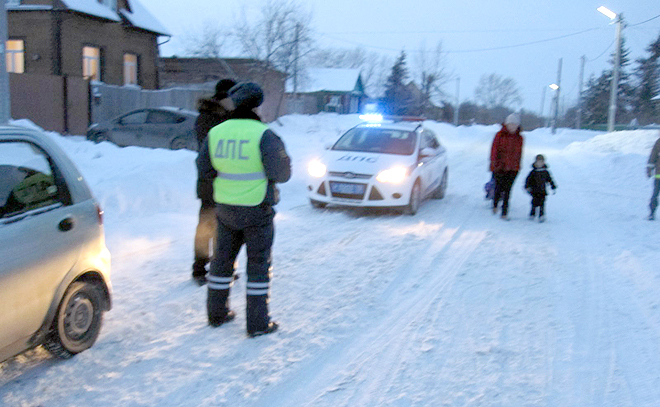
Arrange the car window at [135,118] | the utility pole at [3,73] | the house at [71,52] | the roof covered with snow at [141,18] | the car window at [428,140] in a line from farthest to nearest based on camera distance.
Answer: the roof covered with snow at [141,18] < the house at [71,52] < the car window at [135,118] < the car window at [428,140] < the utility pole at [3,73]

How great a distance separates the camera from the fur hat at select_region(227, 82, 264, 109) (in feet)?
14.9

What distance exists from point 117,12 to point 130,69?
2.84m

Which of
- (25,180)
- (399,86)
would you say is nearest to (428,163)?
(25,180)

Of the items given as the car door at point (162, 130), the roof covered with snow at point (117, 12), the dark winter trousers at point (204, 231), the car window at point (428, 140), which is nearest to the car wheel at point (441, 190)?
the car window at point (428, 140)

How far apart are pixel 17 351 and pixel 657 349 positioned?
4.42 metres

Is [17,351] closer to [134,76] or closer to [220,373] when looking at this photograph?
[220,373]

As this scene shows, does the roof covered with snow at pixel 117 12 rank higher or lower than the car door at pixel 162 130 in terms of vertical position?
higher

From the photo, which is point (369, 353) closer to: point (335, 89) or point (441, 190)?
point (441, 190)

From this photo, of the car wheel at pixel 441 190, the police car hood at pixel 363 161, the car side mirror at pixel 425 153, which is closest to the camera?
the police car hood at pixel 363 161

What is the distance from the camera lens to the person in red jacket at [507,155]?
10070 millimetres

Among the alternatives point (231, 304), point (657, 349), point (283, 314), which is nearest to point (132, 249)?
point (231, 304)

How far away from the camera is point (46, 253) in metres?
3.88

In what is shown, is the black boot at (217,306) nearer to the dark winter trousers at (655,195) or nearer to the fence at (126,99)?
the dark winter trousers at (655,195)

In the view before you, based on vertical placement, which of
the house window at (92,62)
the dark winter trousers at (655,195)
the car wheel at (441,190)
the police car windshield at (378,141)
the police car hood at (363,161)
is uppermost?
the house window at (92,62)
